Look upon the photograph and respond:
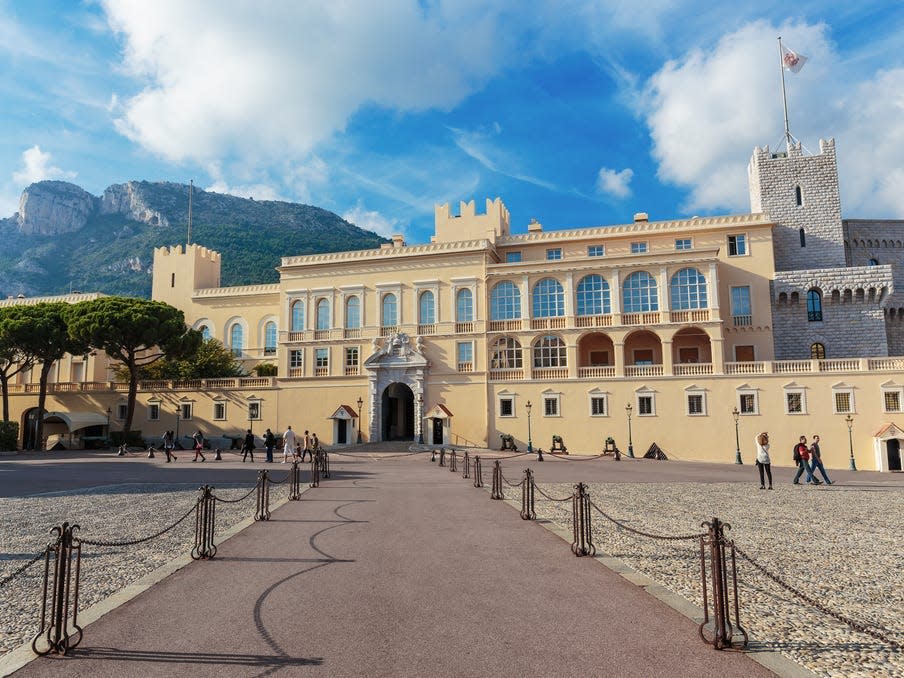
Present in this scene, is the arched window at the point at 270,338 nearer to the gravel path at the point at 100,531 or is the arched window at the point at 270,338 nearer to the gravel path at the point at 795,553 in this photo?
the gravel path at the point at 100,531

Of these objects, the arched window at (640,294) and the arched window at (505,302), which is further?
the arched window at (505,302)

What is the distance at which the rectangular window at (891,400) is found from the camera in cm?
3250

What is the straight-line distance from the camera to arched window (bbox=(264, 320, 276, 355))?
4966cm

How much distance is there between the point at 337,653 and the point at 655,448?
1294 inches

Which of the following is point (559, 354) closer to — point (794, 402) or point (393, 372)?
point (393, 372)

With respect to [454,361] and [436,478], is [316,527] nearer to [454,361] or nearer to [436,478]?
[436,478]

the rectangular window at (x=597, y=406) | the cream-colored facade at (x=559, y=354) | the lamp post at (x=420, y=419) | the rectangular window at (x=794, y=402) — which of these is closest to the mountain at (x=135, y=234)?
the cream-colored facade at (x=559, y=354)

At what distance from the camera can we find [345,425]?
41469 millimetres

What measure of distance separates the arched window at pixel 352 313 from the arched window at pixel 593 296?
15.7m

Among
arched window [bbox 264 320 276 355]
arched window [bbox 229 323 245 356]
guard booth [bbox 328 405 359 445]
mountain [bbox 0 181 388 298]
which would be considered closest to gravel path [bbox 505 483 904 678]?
guard booth [bbox 328 405 359 445]

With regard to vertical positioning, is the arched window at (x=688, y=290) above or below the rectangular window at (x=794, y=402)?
above

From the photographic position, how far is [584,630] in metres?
5.70

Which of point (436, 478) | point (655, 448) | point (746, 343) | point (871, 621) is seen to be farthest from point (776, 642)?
point (746, 343)

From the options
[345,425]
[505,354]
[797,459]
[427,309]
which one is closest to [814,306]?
[505,354]
